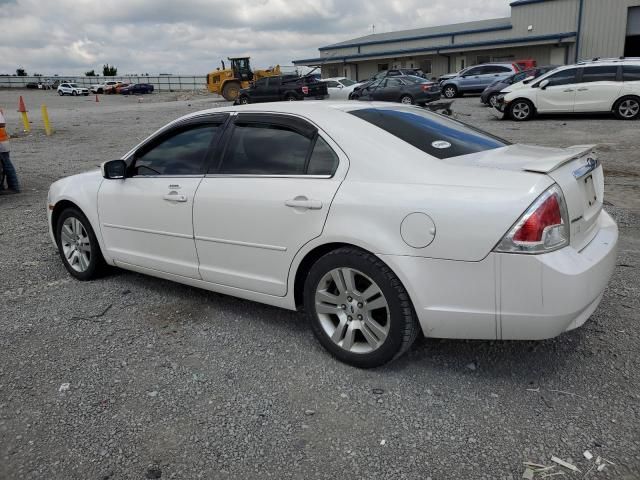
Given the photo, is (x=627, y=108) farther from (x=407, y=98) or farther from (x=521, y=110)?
(x=407, y=98)

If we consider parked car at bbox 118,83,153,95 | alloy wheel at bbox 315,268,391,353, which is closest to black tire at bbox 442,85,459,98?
alloy wheel at bbox 315,268,391,353

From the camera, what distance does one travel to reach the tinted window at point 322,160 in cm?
336

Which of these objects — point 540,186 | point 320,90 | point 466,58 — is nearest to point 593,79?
point 320,90

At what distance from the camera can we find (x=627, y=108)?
51.7 ft

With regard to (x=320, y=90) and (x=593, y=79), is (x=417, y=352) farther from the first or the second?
(x=320, y=90)

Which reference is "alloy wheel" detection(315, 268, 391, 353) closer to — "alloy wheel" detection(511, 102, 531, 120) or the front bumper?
the front bumper

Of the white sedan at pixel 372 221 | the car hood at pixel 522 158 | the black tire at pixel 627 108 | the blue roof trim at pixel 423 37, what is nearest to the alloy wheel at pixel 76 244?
the white sedan at pixel 372 221

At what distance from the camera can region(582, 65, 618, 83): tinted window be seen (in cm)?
1576

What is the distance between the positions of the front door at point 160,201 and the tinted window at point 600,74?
600 inches

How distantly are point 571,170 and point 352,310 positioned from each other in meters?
1.45

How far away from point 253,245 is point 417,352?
49.8 inches

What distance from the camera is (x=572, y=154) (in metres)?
3.23

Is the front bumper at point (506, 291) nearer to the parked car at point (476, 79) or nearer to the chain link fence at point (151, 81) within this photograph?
the parked car at point (476, 79)

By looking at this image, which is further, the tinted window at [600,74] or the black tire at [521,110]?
the black tire at [521,110]
